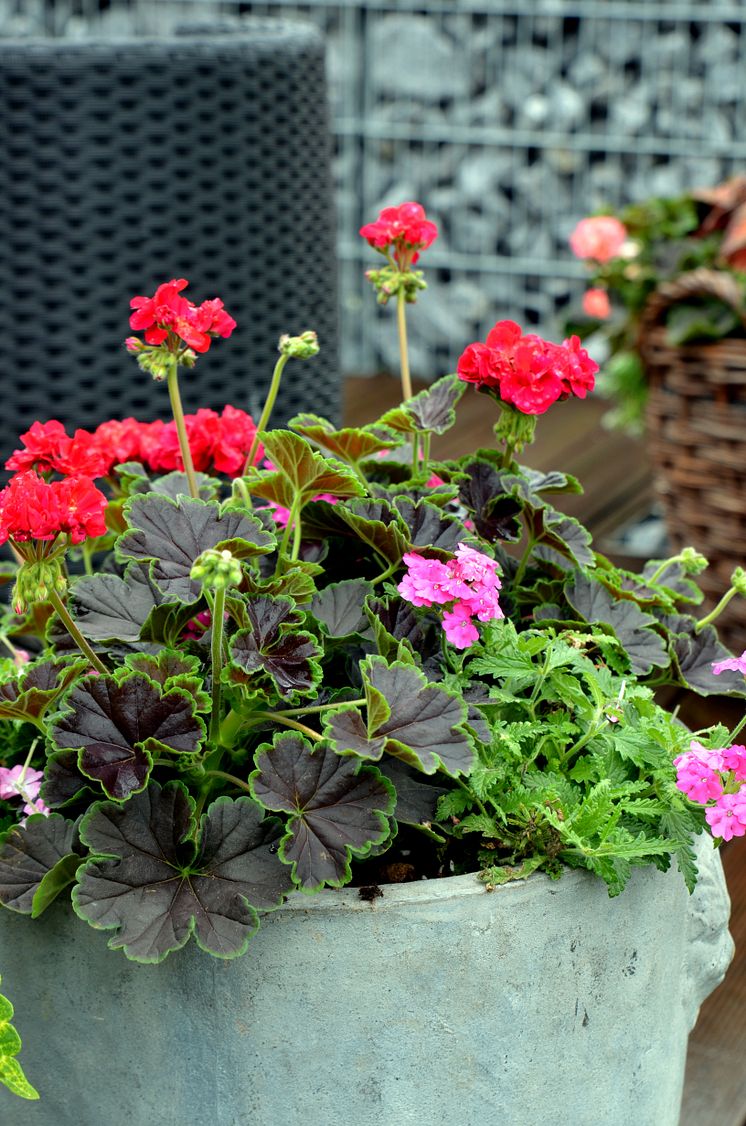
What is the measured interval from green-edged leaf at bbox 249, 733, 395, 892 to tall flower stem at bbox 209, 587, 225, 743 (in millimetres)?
36

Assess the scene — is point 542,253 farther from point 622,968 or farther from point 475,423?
point 622,968

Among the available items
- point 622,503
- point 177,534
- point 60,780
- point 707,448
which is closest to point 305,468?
point 177,534

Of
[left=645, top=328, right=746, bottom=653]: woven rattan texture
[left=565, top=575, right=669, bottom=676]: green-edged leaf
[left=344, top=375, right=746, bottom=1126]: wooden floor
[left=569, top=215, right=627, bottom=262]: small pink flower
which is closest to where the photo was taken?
[left=565, top=575, right=669, bottom=676]: green-edged leaf

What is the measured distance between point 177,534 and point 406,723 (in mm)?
150

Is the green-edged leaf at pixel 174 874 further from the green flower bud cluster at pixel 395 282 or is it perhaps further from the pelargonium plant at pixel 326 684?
the green flower bud cluster at pixel 395 282

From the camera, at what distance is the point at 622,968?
0.61 metres

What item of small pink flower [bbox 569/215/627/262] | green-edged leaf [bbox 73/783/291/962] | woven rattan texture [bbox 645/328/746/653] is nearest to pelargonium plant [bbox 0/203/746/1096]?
green-edged leaf [bbox 73/783/291/962]

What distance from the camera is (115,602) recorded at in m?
0.66

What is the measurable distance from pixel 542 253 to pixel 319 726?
11.1ft

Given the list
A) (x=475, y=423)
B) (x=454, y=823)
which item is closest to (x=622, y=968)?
(x=454, y=823)

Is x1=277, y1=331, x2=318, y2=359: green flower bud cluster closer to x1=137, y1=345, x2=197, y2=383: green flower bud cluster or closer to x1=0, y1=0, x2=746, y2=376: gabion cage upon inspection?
x1=137, y1=345, x2=197, y2=383: green flower bud cluster

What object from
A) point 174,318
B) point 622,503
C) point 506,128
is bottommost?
point 622,503

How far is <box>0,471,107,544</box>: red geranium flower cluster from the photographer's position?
1.82ft

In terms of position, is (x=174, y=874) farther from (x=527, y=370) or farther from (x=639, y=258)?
(x=639, y=258)
